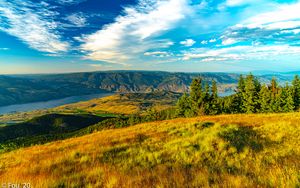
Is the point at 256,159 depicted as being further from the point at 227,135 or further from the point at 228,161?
the point at 227,135

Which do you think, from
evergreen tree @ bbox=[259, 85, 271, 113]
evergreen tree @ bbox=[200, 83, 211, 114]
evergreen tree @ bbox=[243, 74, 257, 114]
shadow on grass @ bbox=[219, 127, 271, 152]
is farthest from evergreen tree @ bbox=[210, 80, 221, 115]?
shadow on grass @ bbox=[219, 127, 271, 152]

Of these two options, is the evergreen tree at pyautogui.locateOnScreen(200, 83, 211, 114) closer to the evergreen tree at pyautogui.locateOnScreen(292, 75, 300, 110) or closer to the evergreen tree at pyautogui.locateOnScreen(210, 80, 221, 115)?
the evergreen tree at pyautogui.locateOnScreen(210, 80, 221, 115)

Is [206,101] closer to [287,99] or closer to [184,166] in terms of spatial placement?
[287,99]

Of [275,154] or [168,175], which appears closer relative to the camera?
[168,175]

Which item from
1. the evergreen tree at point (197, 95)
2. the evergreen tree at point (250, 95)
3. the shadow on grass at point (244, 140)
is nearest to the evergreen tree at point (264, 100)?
the evergreen tree at point (250, 95)

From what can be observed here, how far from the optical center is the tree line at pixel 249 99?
64062mm

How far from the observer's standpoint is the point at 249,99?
219 feet

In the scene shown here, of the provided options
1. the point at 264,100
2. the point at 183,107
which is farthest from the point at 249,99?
the point at 183,107

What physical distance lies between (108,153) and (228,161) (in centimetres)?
563

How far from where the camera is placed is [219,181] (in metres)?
5.20

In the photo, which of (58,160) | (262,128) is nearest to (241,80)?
(262,128)

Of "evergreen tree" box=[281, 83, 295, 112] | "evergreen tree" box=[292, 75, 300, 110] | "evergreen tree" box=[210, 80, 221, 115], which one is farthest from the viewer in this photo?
"evergreen tree" box=[210, 80, 221, 115]

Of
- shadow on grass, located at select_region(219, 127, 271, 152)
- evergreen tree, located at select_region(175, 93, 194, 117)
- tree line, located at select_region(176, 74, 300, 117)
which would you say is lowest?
evergreen tree, located at select_region(175, 93, 194, 117)

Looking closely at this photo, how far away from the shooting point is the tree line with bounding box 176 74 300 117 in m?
64.1
